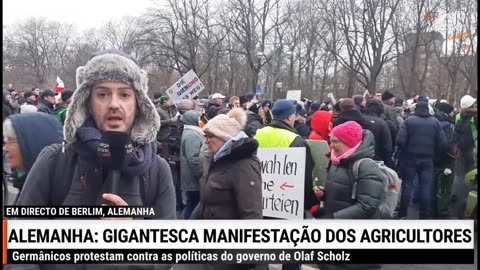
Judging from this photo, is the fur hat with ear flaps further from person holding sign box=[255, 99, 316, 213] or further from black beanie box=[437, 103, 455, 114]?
person holding sign box=[255, 99, 316, 213]

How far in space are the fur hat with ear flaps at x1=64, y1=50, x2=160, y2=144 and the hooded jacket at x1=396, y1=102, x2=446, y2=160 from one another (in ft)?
8.47

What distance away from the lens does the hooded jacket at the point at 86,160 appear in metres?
1.30

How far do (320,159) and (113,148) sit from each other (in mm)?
1424

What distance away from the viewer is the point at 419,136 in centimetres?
389

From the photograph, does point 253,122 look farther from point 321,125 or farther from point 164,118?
point 164,118

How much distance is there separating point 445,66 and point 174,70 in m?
0.73

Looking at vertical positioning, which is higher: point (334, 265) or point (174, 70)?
point (174, 70)

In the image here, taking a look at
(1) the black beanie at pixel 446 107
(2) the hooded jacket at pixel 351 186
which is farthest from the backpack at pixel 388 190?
(1) the black beanie at pixel 446 107

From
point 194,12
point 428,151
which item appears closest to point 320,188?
point 194,12

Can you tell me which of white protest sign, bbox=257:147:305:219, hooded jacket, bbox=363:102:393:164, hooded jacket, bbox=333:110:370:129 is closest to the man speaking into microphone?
white protest sign, bbox=257:147:305:219

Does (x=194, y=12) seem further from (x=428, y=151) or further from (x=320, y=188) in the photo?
(x=428, y=151)

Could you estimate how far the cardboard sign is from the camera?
7.91 ft

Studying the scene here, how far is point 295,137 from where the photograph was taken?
8.66 feet

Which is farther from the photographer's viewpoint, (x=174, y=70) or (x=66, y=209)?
(x=174, y=70)
